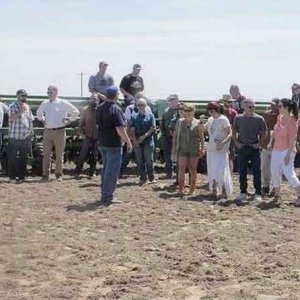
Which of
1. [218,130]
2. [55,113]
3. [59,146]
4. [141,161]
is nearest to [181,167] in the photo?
[218,130]

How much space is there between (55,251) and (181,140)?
472 centimetres

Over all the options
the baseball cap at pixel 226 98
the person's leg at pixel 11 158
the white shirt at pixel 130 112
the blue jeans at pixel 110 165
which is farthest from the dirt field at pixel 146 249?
the baseball cap at pixel 226 98

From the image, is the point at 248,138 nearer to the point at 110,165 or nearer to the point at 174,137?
the point at 174,137

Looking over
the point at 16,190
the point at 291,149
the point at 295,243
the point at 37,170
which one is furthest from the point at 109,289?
the point at 37,170

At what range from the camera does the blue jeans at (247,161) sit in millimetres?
11680

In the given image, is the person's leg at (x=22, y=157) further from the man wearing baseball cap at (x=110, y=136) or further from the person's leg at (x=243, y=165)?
the person's leg at (x=243, y=165)

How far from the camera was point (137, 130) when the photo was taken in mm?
13578

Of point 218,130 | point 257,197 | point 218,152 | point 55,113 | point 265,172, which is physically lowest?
point 257,197

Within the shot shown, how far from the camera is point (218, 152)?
38.8 ft

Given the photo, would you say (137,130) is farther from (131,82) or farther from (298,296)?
(298,296)

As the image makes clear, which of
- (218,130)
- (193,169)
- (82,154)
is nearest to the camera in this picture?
(218,130)

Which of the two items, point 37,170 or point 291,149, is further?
point 37,170

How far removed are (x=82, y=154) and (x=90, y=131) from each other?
0.55 metres

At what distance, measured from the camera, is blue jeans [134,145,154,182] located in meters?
13.7
